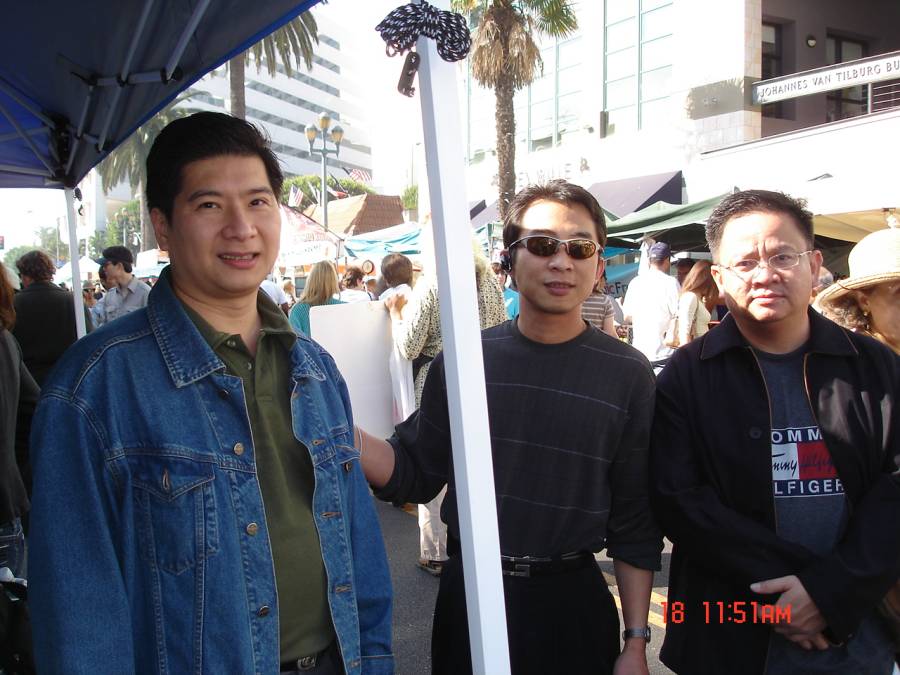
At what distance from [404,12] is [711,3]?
17.6 meters

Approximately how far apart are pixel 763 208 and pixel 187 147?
1458 millimetres

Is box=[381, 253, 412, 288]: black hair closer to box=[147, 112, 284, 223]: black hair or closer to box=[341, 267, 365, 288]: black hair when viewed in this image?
box=[341, 267, 365, 288]: black hair

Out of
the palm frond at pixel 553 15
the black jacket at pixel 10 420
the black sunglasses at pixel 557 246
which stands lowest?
the black jacket at pixel 10 420

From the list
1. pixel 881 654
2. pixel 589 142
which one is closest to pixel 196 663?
pixel 881 654

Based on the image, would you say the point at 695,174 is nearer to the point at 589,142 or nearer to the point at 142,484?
the point at 589,142

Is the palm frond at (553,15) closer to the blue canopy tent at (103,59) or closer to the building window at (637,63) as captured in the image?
the building window at (637,63)

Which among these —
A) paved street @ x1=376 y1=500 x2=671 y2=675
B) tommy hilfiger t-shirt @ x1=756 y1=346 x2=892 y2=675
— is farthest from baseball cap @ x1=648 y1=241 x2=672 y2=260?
tommy hilfiger t-shirt @ x1=756 y1=346 x2=892 y2=675

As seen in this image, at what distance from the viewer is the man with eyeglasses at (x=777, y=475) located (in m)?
1.71

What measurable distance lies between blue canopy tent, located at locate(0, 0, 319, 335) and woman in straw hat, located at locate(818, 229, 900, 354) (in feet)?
6.00

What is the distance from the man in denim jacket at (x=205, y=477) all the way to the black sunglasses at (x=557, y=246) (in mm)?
709

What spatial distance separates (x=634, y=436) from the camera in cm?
197

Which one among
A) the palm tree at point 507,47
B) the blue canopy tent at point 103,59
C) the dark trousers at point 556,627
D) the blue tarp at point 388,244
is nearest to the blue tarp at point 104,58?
the blue canopy tent at point 103,59
